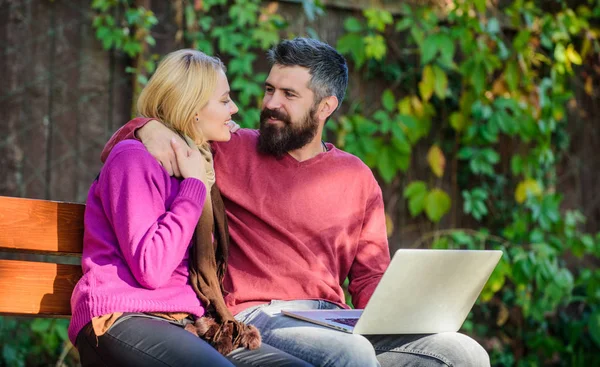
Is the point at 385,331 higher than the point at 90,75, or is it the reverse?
the point at 90,75

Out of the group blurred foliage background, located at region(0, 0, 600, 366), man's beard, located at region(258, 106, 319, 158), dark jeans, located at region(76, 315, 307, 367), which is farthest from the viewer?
blurred foliage background, located at region(0, 0, 600, 366)

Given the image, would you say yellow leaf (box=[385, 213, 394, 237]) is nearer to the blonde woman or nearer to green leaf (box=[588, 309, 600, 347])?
green leaf (box=[588, 309, 600, 347])

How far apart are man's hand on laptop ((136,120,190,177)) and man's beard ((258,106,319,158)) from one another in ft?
1.36

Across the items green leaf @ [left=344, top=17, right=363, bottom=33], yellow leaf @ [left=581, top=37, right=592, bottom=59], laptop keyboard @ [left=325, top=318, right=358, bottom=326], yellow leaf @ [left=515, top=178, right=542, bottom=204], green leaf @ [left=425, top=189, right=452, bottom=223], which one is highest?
green leaf @ [left=344, top=17, right=363, bottom=33]

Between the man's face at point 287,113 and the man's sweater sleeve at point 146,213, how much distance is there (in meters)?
0.52

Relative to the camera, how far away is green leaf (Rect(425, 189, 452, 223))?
4258 millimetres

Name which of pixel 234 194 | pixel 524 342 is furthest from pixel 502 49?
pixel 234 194

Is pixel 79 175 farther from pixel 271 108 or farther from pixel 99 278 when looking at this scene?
pixel 99 278

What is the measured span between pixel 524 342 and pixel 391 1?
1.82 m

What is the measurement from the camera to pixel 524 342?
4531 mm

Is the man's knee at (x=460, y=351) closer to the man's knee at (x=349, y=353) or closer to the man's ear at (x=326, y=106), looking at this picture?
the man's knee at (x=349, y=353)

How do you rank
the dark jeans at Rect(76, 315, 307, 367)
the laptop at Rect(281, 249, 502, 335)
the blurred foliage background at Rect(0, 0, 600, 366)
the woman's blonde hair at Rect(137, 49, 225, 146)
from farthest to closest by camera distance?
1. the blurred foliage background at Rect(0, 0, 600, 366)
2. the woman's blonde hair at Rect(137, 49, 225, 146)
3. the laptop at Rect(281, 249, 502, 335)
4. the dark jeans at Rect(76, 315, 307, 367)

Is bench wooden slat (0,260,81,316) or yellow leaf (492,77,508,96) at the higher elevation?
yellow leaf (492,77,508,96)

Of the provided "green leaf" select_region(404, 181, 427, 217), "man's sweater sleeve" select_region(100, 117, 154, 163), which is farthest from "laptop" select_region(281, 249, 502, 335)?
"green leaf" select_region(404, 181, 427, 217)
